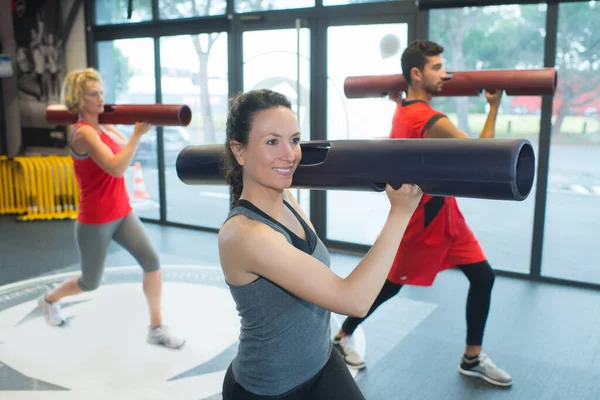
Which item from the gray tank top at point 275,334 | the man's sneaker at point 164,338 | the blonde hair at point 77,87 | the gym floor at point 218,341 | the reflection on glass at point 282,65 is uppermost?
the reflection on glass at point 282,65

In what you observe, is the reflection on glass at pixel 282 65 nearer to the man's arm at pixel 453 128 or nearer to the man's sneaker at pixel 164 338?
the man's sneaker at pixel 164 338

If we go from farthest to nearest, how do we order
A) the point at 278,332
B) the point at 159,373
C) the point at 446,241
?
the point at 159,373, the point at 446,241, the point at 278,332

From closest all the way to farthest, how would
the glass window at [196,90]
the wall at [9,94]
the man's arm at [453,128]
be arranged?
1. the man's arm at [453,128]
2. the glass window at [196,90]
3. the wall at [9,94]

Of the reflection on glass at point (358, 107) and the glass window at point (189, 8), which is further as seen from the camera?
the glass window at point (189, 8)

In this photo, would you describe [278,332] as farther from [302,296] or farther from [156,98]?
[156,98]

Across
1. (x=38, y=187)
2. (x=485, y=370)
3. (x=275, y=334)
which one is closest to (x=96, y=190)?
(x=275, y=334)

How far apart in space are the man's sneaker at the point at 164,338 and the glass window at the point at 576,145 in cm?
281

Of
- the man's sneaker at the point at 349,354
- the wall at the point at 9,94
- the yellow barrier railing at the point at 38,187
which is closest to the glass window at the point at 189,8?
the yellow barrier railing at the point at 38,187

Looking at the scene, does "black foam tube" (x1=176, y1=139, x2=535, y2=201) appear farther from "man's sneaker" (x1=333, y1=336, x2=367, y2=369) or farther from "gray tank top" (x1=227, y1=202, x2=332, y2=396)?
"man's sneaker" (x1=333, y1=336, x2=367, y2=369)

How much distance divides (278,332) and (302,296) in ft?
0.55

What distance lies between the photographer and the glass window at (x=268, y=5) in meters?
5.14

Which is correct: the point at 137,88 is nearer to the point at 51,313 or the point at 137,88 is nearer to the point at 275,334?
the point at 51,313

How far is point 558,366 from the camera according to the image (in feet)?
9.84

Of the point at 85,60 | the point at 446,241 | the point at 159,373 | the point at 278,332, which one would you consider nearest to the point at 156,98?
the point at 85,60
